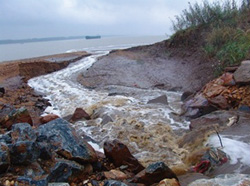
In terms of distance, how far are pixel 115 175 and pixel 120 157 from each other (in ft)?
1.50

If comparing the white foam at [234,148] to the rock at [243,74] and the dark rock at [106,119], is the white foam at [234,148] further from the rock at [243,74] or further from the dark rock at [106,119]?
the dark rock at [106,119]

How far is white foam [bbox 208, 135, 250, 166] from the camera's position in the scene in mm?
4070

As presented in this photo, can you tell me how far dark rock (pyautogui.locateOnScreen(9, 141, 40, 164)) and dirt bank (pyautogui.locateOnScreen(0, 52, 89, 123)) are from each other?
358 centimetres

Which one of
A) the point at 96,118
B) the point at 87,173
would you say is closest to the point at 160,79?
the point at 96,118

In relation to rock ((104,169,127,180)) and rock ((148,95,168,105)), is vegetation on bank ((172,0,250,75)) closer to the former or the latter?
rock ((148,95,168,105))

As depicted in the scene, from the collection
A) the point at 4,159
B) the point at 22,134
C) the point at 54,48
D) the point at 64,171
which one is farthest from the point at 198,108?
the point at 54,48

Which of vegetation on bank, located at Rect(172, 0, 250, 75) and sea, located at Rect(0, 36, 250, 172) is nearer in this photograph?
sea, located at Rect(0, 36, 250, 172)

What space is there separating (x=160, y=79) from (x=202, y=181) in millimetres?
8422

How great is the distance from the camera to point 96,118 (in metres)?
7.32

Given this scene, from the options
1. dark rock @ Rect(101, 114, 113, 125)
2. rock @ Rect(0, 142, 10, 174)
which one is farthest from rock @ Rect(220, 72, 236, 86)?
rock @ Rect(0, 142, 10, 174)

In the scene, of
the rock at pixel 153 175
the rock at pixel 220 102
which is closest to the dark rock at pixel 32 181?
the rock at pixel 153 175

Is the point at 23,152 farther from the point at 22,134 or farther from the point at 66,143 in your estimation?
the point at 66,143

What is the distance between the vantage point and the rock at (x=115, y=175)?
11.8 feet

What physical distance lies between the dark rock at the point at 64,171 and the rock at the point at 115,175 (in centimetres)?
37
